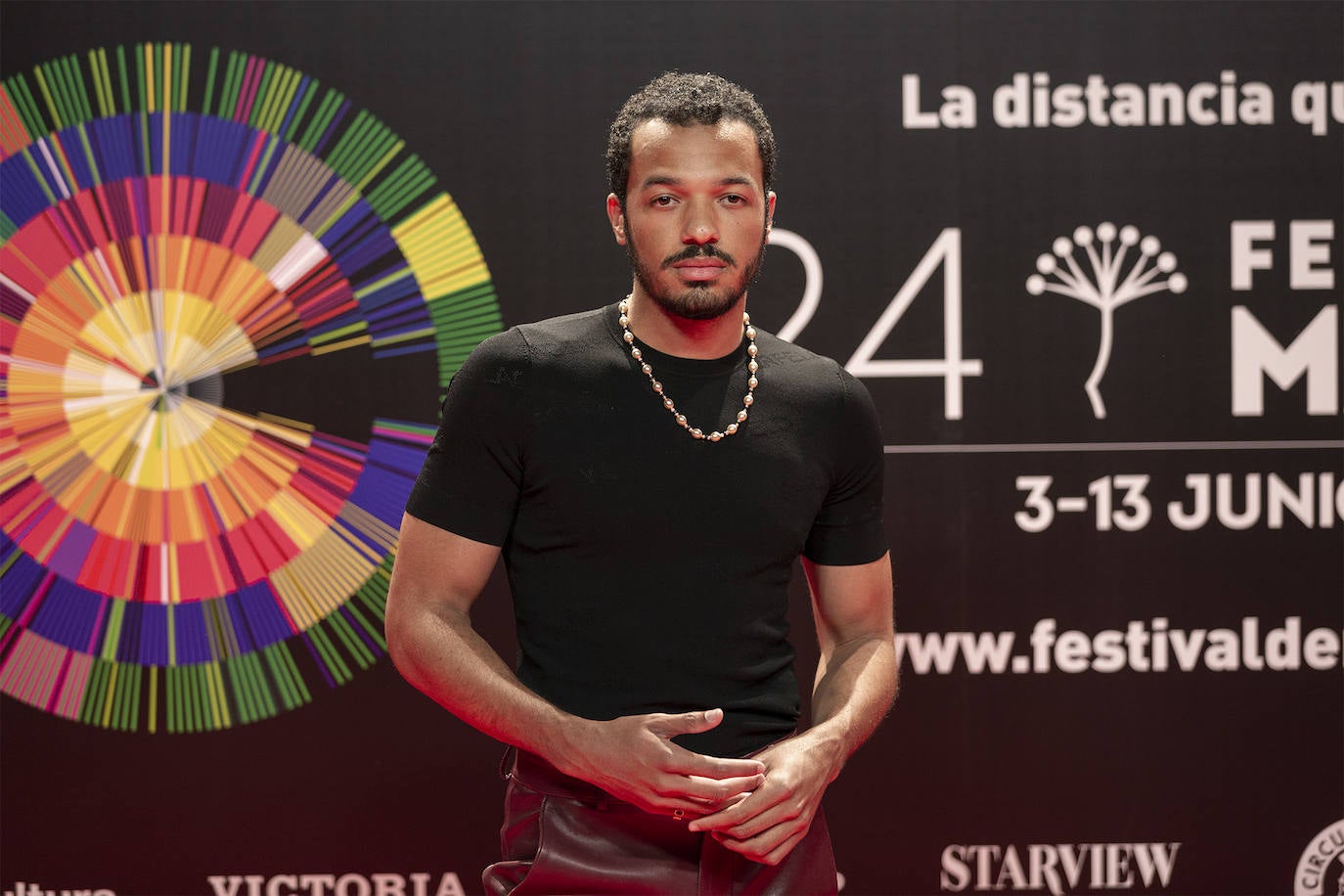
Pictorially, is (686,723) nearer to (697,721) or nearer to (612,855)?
(697,721)

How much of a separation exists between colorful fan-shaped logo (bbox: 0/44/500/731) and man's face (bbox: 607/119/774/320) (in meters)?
0.98

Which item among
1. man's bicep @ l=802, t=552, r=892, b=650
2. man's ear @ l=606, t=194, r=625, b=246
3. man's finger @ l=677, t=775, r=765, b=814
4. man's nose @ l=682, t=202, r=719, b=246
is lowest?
man's finger @ l=677, t=775, r=765, b=814

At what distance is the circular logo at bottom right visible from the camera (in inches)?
94.4

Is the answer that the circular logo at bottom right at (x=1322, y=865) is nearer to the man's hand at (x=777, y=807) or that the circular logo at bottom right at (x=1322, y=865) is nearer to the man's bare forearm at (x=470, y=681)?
the man's hand at (x=777, y=807)

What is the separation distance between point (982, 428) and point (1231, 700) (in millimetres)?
746

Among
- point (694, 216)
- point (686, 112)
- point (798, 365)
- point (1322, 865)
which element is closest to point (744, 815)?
point (798, 365)

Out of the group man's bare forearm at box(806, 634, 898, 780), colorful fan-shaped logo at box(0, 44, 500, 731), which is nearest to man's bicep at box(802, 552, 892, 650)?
man's bare forearm at box(806, 634, 898, 780)

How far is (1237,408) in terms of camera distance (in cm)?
237

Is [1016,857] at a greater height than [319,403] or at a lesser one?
lesser

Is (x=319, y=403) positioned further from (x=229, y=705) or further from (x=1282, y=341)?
(x=1282, y=341)

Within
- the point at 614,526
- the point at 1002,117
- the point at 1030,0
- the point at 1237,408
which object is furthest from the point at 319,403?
the point at 1237,408

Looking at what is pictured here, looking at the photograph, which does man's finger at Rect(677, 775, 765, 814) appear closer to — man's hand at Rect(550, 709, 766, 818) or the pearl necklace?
man's hand at Rect(550, 709, 766, 818)

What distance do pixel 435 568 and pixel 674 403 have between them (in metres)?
0.33

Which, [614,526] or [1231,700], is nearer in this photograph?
[614,526]
